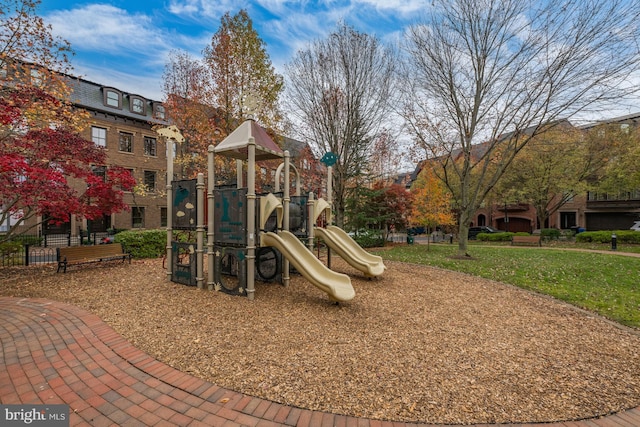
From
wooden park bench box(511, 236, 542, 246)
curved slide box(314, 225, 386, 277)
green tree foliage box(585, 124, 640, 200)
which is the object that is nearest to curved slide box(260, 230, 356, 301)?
curved slide box(314, 225, 386, 277)

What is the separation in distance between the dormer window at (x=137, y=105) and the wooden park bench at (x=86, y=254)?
20.1 meters

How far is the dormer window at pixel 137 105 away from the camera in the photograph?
24.8 metres

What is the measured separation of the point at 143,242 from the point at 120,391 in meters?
9.95

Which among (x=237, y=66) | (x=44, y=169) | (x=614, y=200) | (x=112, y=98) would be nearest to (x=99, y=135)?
(x=112, y=98)

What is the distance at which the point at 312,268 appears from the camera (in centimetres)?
612

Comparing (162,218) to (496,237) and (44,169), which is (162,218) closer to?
(44,169)

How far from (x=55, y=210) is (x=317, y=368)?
8.85m

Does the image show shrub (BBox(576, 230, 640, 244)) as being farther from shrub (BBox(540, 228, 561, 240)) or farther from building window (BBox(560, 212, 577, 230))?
building window (BBox(560, 212, 577, 230))

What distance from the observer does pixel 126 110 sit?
24266 millimetres

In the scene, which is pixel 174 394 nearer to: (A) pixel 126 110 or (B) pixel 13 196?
(B) pixel 13 196

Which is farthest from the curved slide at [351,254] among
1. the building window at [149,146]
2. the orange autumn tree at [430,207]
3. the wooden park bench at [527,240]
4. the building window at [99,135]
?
the building window at [149,146]

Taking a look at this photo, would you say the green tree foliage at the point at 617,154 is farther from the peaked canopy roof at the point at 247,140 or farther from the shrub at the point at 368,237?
the peaked canopy roof at the point at 247,140

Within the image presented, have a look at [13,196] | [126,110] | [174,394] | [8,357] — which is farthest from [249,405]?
[126,110]

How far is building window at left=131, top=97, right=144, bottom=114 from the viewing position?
2478cm
